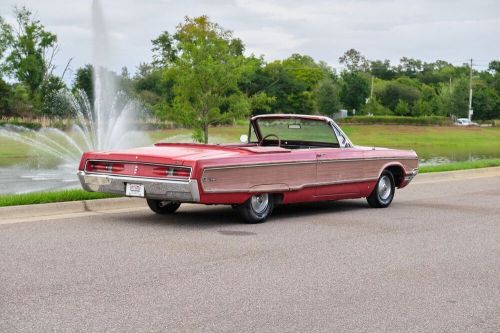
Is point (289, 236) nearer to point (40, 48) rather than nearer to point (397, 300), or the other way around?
point (397, 300)

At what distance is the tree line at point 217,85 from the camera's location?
2664 cm

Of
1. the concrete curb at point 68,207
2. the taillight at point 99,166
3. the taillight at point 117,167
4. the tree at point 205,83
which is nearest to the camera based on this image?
the taillight at point 117,167

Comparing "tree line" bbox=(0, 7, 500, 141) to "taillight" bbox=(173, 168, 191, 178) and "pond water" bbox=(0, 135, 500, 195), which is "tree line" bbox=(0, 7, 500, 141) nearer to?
"pond water" bbox=(0, 135, 500, 195)

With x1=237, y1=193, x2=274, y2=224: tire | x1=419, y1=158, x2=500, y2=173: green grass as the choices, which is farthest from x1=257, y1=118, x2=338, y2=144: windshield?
x1=419, y1=158, x2=500, y2=173: green grass

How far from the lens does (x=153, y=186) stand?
31.7 ft

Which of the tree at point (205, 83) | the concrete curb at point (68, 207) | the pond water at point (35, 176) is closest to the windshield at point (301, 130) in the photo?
the concrete curb at point (68, 207)

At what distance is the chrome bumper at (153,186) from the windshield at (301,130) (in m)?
2.97

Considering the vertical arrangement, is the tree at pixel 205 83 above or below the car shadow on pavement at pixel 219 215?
above

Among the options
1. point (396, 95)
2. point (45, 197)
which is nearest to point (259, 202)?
point (45, 197)

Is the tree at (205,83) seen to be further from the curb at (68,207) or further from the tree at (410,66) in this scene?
the tree at (410,66)

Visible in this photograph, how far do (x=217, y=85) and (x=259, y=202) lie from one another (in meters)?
16.1

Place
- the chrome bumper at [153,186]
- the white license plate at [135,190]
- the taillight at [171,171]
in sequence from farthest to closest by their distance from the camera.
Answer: the white license plate at [135,190]
the taillight at [171,171]
the chrome bumper at [153,186]

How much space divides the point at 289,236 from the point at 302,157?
1.62 meters

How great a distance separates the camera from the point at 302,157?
35.6ft
